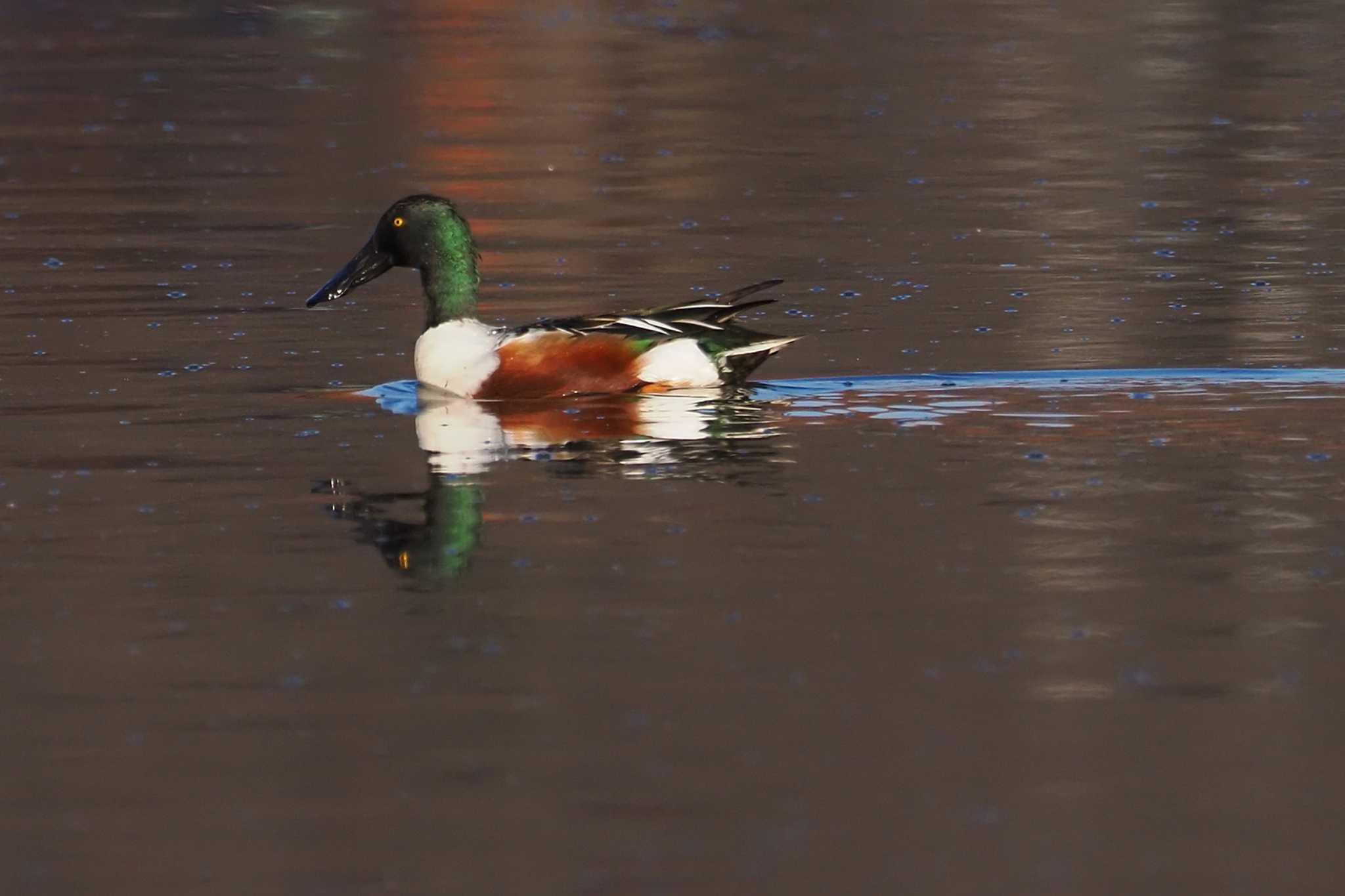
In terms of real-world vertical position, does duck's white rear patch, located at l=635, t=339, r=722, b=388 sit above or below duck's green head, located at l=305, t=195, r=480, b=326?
below

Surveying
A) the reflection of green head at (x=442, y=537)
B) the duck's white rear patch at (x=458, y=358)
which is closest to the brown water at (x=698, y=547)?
the reflection of green head at (x=442, y=537)

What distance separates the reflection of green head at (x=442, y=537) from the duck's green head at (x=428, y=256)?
2.80m

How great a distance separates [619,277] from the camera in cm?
1602

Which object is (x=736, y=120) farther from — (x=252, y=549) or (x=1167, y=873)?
(x=1167, y=873)

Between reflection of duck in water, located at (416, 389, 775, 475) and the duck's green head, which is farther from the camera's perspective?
the duck's green head

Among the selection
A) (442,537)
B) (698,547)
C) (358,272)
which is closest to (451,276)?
(358,272)

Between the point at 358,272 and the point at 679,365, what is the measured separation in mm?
2119

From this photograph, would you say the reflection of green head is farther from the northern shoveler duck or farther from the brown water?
the northern shoveler duck

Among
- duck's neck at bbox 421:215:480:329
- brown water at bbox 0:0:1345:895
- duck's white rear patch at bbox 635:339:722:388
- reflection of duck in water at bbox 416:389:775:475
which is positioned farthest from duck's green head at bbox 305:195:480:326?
duck's white rear patch at bbox 635:339:722:388

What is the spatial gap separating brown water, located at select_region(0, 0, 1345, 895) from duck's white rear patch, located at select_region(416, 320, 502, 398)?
0.54 ft

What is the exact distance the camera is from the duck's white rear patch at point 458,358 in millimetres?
12461

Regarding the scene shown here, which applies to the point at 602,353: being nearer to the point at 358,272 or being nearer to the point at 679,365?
the point at 679,365

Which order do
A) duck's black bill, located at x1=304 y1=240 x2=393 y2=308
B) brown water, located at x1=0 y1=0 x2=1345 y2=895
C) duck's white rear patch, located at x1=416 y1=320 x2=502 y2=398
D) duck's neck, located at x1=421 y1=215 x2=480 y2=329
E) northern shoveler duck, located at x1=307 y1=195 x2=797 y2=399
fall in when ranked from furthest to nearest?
1. duck's black bill, located at x1=304 y1=240 x2=393 y2=308
2. duck's neck, located at x1=421 y1=215 x2=480 y2=329
3. duck's white rear patch, located at x1=416 y1=320 x2=502 y2=398
4. northern shoveler duck, located at x1=307 y1=195 x2=797 y2=399
5. brown water, located at x1=0 y1=0 x2=1345 y2=895

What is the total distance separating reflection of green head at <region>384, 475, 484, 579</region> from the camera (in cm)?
891
